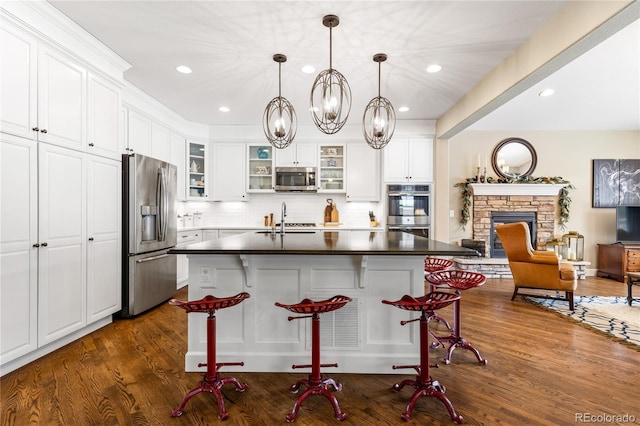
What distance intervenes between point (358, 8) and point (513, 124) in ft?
15.8

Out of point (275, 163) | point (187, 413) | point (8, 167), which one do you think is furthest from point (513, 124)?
point (8, 167)

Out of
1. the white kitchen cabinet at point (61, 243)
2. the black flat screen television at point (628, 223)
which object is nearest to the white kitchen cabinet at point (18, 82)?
the white kitchen cabinet at point (61, 243)

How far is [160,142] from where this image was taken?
4793 mm

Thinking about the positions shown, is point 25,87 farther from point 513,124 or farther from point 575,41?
point 513,124

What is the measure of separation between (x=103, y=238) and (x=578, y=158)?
7.95 metres

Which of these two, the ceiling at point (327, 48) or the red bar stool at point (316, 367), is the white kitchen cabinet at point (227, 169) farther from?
the red bar stool at point (316, 367)

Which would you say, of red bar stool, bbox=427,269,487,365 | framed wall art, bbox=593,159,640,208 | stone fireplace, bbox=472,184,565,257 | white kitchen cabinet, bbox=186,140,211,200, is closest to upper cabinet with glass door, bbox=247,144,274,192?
white kitchen cabinet, bbox=186,140,211,200

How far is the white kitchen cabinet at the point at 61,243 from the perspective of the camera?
8.42 feet

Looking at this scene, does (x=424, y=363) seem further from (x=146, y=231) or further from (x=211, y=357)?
(x=146, y=231)

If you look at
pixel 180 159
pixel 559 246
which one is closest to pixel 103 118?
pixel 180 159

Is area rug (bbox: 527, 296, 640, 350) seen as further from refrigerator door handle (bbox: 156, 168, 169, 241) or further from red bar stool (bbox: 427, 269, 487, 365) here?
refrigerator door handle (bbox: 156, 168, 169, 241)

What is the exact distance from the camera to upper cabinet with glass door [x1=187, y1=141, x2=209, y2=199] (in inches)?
222

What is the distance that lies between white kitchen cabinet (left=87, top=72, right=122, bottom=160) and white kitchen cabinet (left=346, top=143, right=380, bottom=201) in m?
3.62

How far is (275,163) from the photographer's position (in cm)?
587
